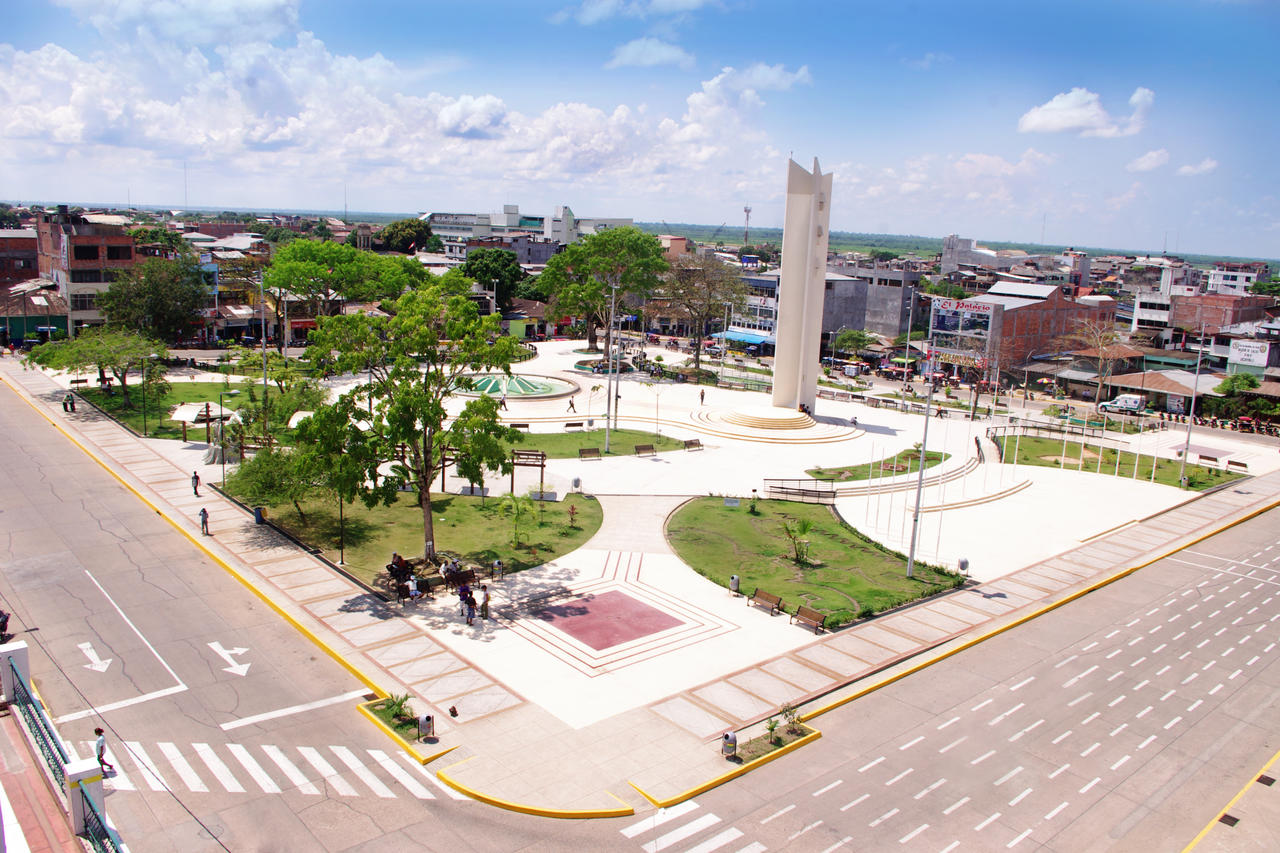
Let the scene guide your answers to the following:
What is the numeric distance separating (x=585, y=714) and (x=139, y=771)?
12.1 meters

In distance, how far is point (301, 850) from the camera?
19.8 m

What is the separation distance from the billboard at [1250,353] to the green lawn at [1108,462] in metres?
29.6

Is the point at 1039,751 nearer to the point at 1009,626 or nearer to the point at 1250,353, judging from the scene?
the point at 1009,626

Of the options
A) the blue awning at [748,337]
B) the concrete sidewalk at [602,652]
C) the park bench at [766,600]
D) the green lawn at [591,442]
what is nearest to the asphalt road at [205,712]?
the concrete sidewalk at [602,652]

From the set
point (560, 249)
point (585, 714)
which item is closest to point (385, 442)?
point (585, 714)

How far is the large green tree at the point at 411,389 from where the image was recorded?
33.5 metres

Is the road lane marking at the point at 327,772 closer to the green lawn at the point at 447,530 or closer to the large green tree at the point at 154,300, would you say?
the green lawn at the point at 447,530

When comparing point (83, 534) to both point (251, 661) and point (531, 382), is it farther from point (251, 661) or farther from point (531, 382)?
point (531, 382)

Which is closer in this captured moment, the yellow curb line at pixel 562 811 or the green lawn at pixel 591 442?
the yellow curb line at pixel 562 811

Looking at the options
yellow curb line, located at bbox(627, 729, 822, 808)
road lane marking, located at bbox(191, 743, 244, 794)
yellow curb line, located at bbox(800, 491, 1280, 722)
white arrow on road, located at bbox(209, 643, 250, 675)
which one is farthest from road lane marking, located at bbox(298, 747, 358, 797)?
yellow curb line, located at bbox(800, 491, 1280, 722)

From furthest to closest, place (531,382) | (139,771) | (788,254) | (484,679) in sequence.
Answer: (531,382)
(788,254)
(484,679)
(139,771)

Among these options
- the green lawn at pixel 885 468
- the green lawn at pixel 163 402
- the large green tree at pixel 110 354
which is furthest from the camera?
the large green tree at pixel 110 354

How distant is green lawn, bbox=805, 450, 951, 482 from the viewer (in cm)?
5525

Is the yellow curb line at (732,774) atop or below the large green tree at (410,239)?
below
